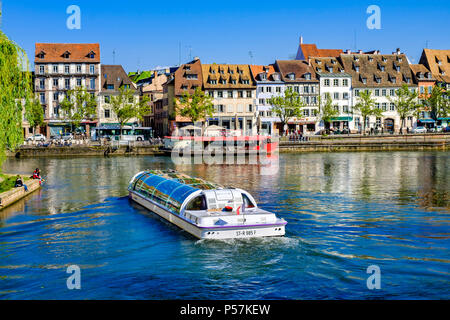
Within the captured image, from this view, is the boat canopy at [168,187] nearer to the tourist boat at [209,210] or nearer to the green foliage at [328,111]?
the tourist boat at [209,210]

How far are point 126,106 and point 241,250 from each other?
74.4 metres

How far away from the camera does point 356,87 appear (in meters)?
102

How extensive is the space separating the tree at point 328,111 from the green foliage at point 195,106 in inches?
833

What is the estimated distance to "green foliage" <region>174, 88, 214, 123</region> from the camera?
294 feet

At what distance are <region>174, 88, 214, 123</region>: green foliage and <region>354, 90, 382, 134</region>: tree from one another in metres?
27.9

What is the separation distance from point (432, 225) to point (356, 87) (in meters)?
81.8

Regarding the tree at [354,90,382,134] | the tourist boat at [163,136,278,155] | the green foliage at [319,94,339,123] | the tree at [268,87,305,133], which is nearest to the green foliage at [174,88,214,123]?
the tree at [268,87,305,133]

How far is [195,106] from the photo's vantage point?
89.6m

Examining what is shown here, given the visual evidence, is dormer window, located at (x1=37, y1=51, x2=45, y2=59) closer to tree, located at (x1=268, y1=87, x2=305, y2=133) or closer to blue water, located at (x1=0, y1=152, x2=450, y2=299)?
tree, located at (x1=268, y1=87, x2=305, y2=133)

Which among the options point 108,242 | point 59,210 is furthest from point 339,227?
point 59,210

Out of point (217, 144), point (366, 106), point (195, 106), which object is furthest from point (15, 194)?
point (366, 106)

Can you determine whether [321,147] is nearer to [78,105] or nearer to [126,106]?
[126,106]
